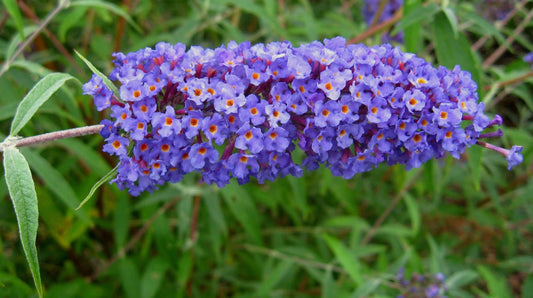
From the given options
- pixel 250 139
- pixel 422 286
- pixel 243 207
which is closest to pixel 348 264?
pixel 422 286

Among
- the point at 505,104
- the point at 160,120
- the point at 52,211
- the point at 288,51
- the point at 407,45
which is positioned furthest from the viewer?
the point at 505,104

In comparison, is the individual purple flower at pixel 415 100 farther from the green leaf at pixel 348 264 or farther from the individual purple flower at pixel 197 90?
the green leaf at pixel 348 264

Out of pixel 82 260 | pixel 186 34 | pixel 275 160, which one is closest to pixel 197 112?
pixel 275 160

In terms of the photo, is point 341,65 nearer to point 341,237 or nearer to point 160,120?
point 160,120

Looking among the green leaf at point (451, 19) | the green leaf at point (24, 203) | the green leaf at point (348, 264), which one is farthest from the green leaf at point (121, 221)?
the green leaf at point (451, 19)

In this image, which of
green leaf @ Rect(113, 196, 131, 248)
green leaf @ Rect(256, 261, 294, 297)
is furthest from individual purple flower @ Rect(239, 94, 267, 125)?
green leaf @ Rect(113, 196, 131, 248)

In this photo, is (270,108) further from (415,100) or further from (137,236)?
(137,236)
